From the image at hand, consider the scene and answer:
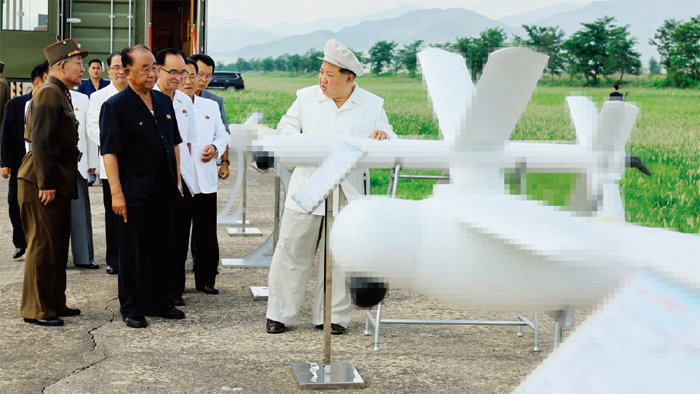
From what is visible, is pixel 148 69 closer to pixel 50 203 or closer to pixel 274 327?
pixel 50 203

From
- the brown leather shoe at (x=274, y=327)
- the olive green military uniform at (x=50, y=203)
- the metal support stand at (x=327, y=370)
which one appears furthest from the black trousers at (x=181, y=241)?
the metal support stand at (x=327, y=370)

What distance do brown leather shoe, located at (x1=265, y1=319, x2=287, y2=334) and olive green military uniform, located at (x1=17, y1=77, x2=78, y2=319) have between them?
120 cm

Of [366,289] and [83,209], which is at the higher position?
[366,289]

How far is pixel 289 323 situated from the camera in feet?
14.1

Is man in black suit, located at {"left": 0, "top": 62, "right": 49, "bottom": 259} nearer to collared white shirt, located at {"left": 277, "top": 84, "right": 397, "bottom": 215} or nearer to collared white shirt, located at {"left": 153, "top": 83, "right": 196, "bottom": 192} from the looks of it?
collared white shirt, located at {"left": 153, "top": 83, "right": 196, "bottom": 192}

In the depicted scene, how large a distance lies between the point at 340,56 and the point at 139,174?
1.31 m

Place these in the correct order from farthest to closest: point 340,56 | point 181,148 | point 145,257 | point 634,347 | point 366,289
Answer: point 181,148 → point 145,257 → point 340,56 → point 366,289 → point 634,347

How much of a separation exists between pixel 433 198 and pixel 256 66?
35991mm

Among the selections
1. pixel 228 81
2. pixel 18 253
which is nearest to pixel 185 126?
pixel 18 253

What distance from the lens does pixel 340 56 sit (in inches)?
152

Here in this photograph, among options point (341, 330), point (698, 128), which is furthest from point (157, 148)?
point (698, 128)

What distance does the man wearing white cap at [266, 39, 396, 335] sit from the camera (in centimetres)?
396

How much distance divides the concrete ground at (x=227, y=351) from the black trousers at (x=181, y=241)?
0.15 meters

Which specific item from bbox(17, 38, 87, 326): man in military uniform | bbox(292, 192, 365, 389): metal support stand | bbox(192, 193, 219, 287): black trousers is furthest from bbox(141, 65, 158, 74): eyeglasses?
bbox(292, 192, 365, 389): metal support stand
